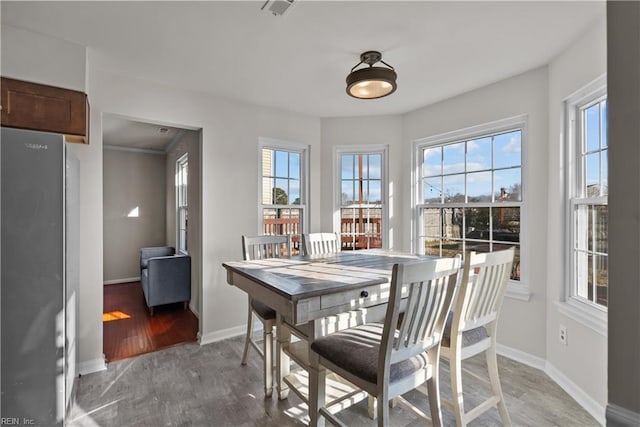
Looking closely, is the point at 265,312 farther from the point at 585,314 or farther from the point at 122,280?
the point at 122,280

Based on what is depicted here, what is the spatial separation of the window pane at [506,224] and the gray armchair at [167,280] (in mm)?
3802

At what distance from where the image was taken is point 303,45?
92.0 inches

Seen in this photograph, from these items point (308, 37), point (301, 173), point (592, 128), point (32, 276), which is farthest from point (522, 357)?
point (32, 276)

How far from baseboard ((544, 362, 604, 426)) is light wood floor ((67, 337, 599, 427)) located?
0.14ft

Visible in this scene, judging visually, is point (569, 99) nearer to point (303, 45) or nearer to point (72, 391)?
point (303, 45)

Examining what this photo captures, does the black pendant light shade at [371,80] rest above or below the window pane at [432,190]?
above

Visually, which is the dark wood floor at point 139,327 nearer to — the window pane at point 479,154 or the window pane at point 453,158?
the window pane at point 453,158

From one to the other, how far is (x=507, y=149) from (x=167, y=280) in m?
4.33

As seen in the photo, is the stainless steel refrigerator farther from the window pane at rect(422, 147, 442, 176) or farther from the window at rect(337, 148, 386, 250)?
the window pane at rect(422, 147, 442, 176)

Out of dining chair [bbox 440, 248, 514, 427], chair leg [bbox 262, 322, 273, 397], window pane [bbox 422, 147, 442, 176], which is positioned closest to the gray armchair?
chair leg [bbox 262, 322, 273, 397]

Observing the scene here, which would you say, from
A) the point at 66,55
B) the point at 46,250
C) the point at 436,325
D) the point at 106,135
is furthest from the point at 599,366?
the point at 106,135

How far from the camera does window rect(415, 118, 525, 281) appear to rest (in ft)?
9.69

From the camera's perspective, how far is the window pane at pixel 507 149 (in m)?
2.92

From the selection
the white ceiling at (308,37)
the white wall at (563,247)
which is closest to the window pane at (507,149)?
the white wall at (563,247)
